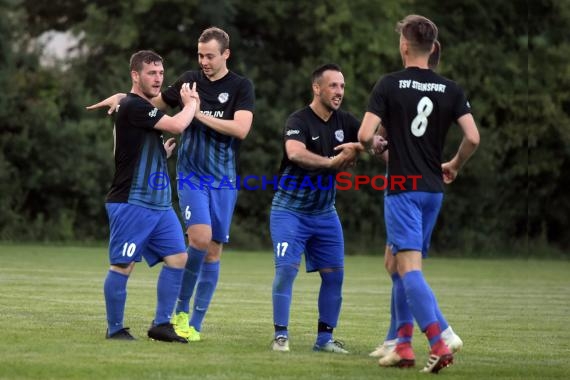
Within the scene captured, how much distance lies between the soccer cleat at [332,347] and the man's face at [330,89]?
6.17 feet

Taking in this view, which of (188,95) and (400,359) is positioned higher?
(188,95)

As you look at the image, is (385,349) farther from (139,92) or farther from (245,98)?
(139,92)

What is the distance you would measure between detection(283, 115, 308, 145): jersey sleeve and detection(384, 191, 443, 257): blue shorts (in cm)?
129

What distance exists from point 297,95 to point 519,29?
25.5ft

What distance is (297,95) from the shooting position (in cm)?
3422

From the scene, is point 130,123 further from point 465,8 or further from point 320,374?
point 465,8

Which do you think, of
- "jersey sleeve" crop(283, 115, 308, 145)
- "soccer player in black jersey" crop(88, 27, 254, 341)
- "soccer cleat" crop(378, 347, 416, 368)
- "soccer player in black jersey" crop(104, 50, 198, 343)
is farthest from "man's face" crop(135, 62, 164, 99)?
"soccer cleat" crop(378, 347, 416, 368)

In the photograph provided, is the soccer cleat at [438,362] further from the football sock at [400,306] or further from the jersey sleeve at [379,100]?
the jersey sleeve at [379,100]

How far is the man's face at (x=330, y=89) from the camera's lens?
935 centimetres

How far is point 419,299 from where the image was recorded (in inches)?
315

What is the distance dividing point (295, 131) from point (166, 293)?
5.45 ft

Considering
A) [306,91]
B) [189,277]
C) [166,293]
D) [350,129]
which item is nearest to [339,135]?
[350,129]

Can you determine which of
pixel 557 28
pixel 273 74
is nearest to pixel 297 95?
pixel 273 74

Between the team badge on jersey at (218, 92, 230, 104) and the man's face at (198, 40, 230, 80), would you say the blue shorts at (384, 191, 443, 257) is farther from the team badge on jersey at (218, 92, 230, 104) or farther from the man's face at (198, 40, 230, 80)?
the man's face at (198, 40, 230, 80)
